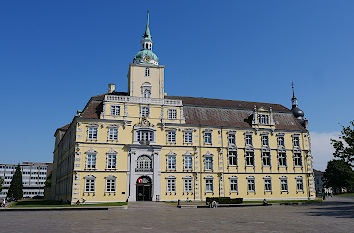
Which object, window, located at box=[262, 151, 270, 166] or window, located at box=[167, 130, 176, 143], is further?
window, located at box=[262, 151, 270, 166]

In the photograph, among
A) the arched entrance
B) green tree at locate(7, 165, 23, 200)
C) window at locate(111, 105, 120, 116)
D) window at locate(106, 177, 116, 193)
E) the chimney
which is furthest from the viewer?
green tree at locate(7, 165, 23, 200)

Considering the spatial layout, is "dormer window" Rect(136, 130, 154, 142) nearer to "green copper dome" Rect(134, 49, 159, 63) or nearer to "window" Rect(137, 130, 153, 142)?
"window" Rect(137, 130, 153, 142)

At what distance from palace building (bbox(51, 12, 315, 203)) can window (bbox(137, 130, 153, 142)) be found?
148mm

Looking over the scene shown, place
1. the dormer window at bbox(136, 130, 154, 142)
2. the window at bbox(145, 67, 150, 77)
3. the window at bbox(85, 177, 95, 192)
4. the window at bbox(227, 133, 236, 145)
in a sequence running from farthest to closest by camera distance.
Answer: the window at bbox(227, 133, 236, 145)
the window at bbox(145, 67, 150, 77)
the dormer window at bbox(136, 130, 154, 142)
the window at bbox(85, 177, 95, 192)

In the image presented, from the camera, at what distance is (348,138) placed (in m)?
36.2

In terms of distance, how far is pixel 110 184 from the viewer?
44438 millimetres

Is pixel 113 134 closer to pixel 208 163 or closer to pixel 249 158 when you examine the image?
pixel 208 163

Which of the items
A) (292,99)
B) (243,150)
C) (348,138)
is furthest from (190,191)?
(292,99)

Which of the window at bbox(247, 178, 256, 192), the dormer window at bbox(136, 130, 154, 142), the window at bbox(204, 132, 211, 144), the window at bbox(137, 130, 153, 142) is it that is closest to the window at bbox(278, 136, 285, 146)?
the window at bbox(247, 178, 256, 192)

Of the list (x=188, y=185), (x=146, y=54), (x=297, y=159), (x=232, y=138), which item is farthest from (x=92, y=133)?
(x=297, y=159)

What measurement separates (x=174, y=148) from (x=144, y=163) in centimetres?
505

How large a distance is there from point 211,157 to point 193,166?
3.34 m

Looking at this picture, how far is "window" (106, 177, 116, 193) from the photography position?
145 ft

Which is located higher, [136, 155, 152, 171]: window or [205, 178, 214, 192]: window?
[136, 155, 152, 171]: window
